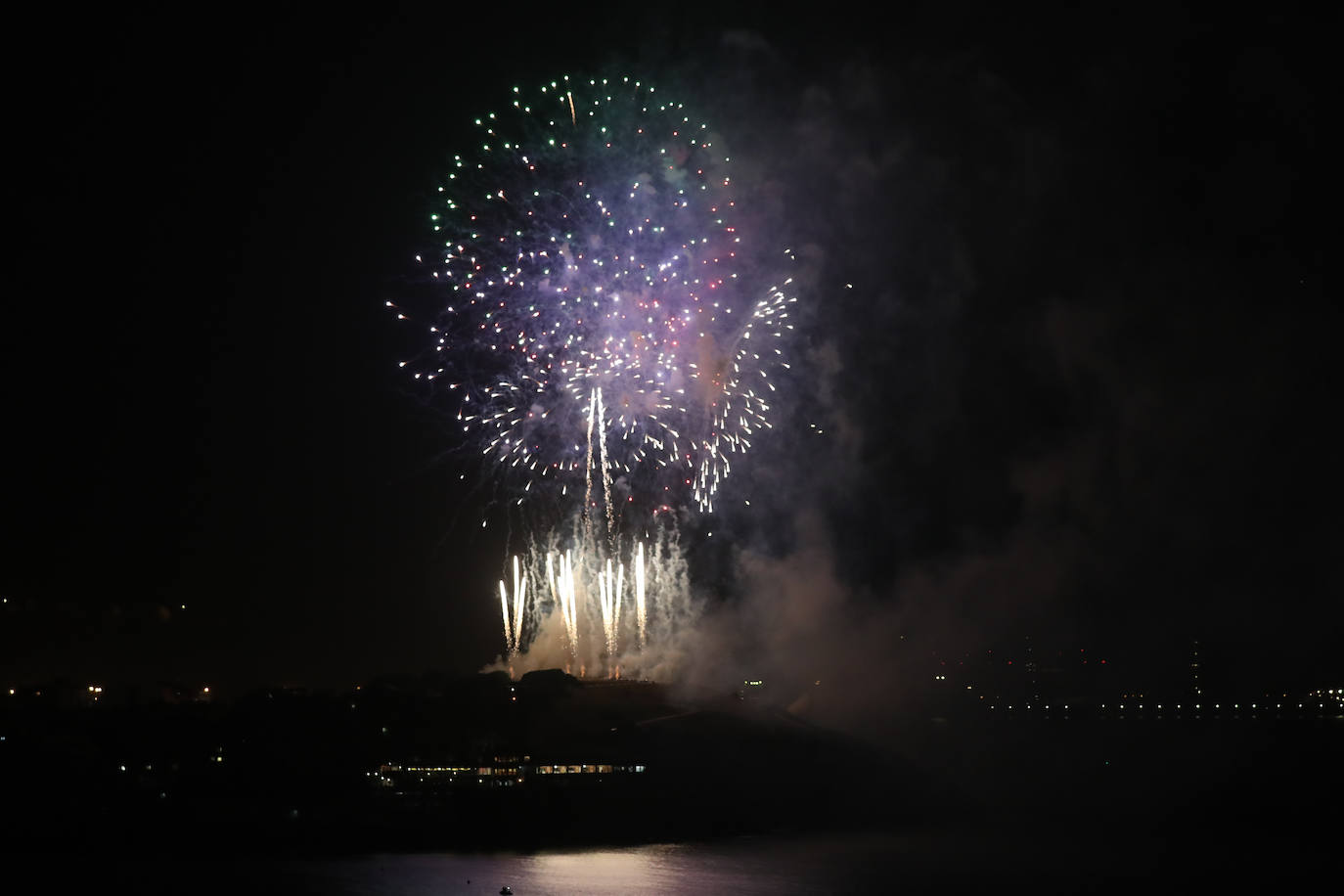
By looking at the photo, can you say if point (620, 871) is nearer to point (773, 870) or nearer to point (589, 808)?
point (773, 870)

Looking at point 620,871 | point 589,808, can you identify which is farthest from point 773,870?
point 589,808

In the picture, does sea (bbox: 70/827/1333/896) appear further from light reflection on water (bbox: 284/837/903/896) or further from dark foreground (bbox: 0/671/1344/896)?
dark foreground (bbox: 0/671/1344/896)

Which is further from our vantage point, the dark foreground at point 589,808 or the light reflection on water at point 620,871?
the dark foreground at point 589,808

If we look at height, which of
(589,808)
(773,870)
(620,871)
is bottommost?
(773,870)

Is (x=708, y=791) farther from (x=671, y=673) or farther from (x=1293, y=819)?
(x=1293, y=819)

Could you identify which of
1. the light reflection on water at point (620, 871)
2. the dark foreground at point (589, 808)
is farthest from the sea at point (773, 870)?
the dark foreground at point (589, 808)

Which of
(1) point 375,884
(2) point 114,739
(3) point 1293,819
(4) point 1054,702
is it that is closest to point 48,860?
(1) point 375,884

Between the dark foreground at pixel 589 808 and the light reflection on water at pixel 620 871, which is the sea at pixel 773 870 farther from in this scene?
the dark foreground at pixel 589 808

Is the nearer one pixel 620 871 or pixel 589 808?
pixel 620 871

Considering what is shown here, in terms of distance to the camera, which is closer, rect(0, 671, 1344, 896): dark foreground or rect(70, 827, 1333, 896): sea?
rect(70, 827, 1333, 896): sea

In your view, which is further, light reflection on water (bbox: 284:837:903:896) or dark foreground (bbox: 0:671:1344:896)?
dark foreground (bbox: 0:671:1344:896)

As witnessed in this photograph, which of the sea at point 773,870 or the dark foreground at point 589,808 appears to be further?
the dark foreground at point 589,808

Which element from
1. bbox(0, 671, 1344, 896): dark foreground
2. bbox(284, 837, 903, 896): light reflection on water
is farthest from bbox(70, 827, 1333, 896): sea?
bbox(0, 671, 1344, 896): dark foreground
